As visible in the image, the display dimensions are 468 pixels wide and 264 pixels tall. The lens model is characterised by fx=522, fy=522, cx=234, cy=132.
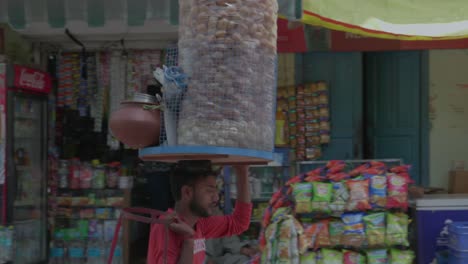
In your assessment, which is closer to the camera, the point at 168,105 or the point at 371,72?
the point at 168,105

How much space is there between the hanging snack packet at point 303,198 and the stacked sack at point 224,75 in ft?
7.80

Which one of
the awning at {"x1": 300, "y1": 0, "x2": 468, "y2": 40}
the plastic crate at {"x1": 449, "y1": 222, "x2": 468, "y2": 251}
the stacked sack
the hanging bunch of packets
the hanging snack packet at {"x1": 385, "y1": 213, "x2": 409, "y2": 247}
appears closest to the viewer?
the stacked sack

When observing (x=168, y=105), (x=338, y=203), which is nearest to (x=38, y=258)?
(x=338, y=203)

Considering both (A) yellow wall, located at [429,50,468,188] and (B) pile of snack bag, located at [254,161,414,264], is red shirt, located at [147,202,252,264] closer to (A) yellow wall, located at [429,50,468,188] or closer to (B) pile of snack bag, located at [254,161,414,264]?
(B) pile of snack bag, located at [254,161,414,264]

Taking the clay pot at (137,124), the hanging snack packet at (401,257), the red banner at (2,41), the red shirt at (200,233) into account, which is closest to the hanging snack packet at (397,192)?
the hanging snack packet at (401,257)

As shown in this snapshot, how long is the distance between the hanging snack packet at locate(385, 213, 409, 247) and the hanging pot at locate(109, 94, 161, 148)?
9.61ft

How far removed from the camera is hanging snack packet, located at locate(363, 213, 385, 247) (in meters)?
4.50

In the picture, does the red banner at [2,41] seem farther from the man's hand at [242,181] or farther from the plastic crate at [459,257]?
the plastic crate at [459,257]

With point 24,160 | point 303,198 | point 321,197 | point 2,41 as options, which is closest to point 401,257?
point 321,197

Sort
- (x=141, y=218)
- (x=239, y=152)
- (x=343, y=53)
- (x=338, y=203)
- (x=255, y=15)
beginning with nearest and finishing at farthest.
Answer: (x=141, y=218) < (x=239, y=152) < (x=255, y=15) < (x=338, y=203) < (x=343, y=53)

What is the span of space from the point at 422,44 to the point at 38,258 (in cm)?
534

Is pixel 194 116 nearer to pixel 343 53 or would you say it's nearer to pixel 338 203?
pixel 338 203

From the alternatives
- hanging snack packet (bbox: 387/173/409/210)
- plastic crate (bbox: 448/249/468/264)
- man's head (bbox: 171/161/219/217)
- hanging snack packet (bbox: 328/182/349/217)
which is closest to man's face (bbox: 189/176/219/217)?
man's head (bbox: 171/161/219/217)

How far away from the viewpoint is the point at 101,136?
6816mm
